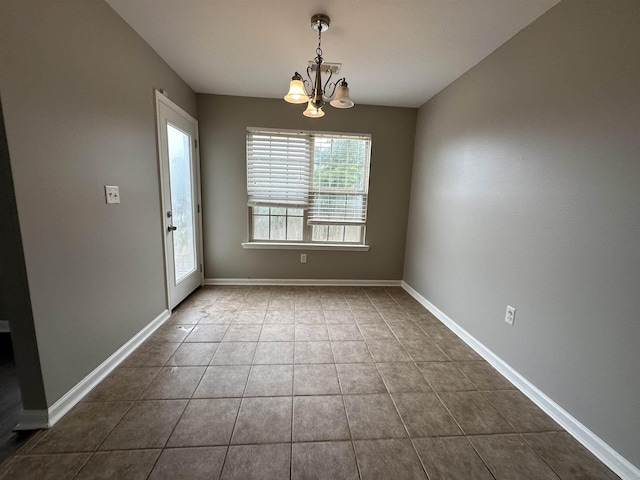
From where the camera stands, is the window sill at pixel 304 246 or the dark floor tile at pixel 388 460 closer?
the dark floor tile at pixel 388 460

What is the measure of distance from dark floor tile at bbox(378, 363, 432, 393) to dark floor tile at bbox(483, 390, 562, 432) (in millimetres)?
397

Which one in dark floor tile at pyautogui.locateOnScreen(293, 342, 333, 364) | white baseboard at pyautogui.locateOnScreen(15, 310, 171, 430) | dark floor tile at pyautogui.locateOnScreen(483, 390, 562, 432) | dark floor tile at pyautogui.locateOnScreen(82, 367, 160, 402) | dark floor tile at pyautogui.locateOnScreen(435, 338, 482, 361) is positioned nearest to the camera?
white baseboard at pyautogui.locateOnScreen(15, 310, 171, 430)

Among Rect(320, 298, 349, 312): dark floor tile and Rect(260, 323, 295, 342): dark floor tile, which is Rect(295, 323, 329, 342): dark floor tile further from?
Rect(320, 298, 349, 312): dark floor tile

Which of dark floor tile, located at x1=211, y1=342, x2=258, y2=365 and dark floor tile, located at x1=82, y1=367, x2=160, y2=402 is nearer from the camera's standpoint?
dark floor tile, located at x1=82, y1=367, x2=160, y2=402

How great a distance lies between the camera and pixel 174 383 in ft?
5.49

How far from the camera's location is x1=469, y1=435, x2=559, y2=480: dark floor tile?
118 cm

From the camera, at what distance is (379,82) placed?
2.66 meters

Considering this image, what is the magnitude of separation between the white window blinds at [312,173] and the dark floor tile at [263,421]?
226cm

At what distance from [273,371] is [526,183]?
213 cm

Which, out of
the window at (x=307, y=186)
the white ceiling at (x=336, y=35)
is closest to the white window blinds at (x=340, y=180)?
the window at (x=307, y=186)

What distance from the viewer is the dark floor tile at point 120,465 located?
1.12 metres

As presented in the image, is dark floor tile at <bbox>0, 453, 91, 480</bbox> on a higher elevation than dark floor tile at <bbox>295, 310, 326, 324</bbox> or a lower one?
higher

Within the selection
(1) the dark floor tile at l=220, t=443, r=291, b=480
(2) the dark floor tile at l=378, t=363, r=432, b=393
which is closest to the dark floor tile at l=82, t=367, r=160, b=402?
(1) the dark floor tile at l=220, t=443, r=291, b=480

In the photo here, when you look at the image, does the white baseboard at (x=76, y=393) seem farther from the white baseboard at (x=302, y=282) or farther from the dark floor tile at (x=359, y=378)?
the dark floor tile at (x=359, y=378)
